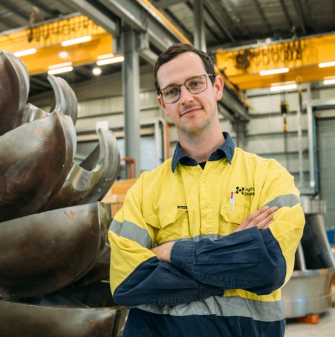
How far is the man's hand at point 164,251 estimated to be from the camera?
83 cm

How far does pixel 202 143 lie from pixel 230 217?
0.22 meters

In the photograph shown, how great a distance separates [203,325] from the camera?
2.65ft

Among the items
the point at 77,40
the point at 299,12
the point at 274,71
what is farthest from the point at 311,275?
the point at 299,12

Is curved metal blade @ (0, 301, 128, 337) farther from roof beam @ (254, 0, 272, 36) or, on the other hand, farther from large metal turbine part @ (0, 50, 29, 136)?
roof beam @ (254, 0, 272, 36)

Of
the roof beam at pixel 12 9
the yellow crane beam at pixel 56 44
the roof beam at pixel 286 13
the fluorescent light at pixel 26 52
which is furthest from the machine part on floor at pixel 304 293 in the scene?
the roof beam at pixel 12 9

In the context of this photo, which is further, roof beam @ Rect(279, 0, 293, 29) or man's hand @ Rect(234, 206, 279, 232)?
roof beam @ Rect(279, 0, 293, 29)

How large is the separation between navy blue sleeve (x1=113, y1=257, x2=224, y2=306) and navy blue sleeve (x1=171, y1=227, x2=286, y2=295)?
0.02 m

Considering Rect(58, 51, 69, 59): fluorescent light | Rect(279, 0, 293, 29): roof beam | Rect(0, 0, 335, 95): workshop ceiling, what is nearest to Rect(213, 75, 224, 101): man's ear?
Rect(58, 51, 69, 59): fluorescent light

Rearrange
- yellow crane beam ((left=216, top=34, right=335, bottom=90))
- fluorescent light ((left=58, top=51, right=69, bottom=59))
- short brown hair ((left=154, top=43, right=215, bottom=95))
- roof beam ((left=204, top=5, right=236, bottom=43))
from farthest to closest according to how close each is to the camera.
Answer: roof beam ((left=204, top=5, right=236, bottom=43)) → yellow crane beam ((left=216, top=34, right=335, bottom=90)) → fluorescent light ((left=58, top=51, right=69, bottom=59)) → short brown hair ((left=154, top=43, right=215, bottom=95))

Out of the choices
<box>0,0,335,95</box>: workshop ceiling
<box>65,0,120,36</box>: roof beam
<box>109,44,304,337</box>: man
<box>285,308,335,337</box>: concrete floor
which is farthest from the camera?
<box>0,0,335,95</box>: workshop ceiling

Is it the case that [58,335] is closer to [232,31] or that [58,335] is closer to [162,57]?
[162,57]

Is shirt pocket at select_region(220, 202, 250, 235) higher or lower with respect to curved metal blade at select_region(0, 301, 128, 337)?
higher

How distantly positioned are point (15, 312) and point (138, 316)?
28 cm

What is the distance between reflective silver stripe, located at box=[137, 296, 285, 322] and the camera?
0.81 metres
